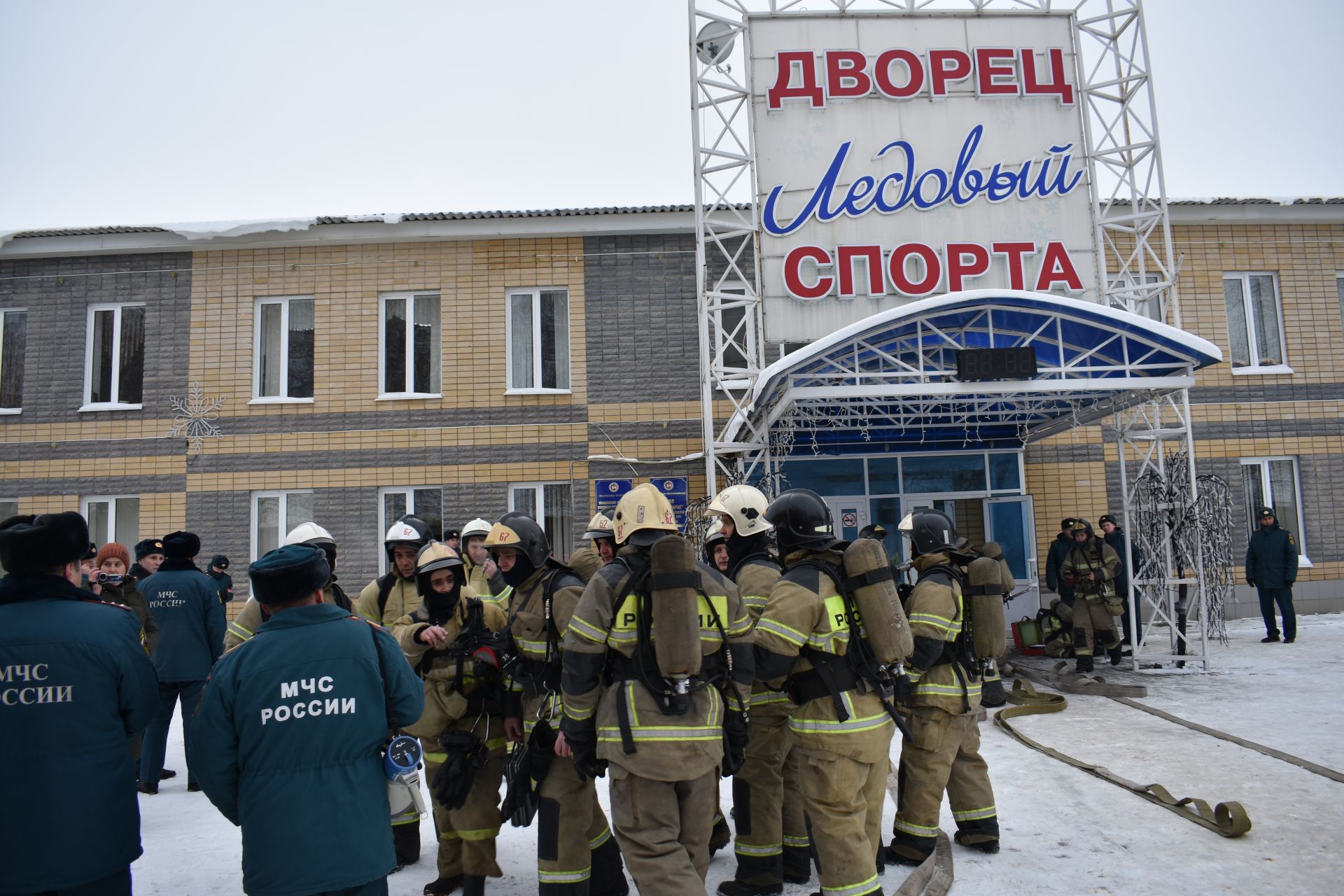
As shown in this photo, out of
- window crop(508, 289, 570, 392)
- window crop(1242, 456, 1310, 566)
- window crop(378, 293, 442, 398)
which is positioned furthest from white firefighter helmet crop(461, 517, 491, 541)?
window crop(1242, 456, 1310, 566)

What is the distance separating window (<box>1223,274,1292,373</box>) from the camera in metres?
15.5

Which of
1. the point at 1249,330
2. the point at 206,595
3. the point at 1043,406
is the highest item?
the point at 1249,330

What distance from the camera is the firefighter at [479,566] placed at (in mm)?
6410

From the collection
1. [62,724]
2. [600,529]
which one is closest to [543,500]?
[600,529]

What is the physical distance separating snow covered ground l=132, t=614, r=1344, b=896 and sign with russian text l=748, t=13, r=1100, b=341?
18.5 feet

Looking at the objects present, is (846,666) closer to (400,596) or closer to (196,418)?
(400,596)

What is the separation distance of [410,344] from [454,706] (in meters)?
10.7

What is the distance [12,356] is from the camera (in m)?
14.8

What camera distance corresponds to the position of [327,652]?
3.27m

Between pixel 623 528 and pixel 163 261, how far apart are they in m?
13.7

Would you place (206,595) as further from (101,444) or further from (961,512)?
(961,512)

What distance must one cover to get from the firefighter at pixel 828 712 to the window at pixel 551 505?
10136mm

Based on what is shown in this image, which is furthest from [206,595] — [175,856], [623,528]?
[623,528]

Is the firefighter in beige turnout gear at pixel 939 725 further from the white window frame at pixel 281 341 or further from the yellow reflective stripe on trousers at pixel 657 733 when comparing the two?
the white window frame at pixel 281 341
